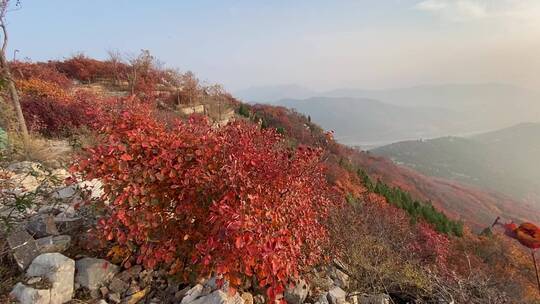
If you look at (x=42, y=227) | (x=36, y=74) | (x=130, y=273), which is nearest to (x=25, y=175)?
(x=42, y=227)

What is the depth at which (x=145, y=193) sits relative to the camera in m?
3.89

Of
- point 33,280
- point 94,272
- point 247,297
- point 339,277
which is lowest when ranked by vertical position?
point 339,277

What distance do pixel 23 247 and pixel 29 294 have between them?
778 millimetres

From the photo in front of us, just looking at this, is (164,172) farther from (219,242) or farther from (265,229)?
(265,229)

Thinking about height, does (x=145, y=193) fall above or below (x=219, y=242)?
above

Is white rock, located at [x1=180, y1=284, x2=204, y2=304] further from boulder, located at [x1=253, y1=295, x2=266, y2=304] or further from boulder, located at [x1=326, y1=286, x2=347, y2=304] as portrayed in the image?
boulder, located at [x1=326, y1=286, x2=347, y2=304]

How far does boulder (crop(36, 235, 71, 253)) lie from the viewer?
4309 millimetres

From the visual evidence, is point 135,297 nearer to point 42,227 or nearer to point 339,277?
point 42,227

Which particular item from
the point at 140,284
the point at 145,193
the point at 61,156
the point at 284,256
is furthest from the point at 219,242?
the point at 61,156

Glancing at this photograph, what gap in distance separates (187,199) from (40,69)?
19648 millimetres

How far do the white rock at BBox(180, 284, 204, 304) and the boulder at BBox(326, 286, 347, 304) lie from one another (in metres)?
1.93

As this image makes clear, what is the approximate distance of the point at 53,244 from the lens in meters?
4.36

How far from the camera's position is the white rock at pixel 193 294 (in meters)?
4.17

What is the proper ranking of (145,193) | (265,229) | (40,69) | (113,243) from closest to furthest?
(265,229) < (145,193) < (113,243) < (40,69)
